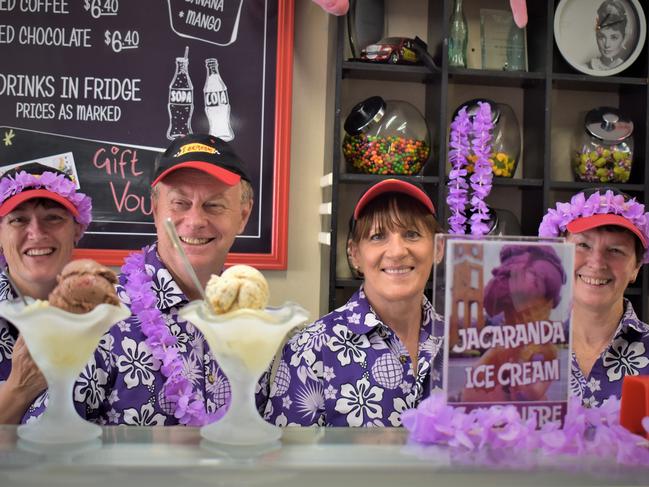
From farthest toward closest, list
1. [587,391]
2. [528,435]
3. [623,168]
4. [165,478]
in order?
1. [623,168]
2. [587,391]
3. [528,435]
4. [165,478]

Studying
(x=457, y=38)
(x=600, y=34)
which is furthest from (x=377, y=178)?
(x=600, y=34)

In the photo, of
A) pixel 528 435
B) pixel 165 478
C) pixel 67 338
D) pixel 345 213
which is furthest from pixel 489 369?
pixel 345 213

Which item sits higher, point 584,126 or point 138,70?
point 138,70

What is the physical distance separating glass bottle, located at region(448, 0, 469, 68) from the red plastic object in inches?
83.2

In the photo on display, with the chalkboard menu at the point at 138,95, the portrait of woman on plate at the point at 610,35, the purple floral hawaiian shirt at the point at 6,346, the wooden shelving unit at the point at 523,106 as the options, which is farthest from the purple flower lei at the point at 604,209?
the purple floral hawaiian shirt at the point at 6,346

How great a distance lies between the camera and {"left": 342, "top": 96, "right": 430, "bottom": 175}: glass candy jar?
2.85 m

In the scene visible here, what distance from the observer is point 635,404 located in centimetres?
107

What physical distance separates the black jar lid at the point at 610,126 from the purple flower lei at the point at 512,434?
7.17 feet

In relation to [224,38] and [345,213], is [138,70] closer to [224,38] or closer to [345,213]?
[224,38]

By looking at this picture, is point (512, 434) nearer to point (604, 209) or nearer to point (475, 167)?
point (604, 209)

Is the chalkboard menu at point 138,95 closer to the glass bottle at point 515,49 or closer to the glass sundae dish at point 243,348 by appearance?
the glass bottle at point 515,49

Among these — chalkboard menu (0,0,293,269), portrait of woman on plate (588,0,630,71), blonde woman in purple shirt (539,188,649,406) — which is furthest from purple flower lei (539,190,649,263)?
chalkboard menu (0,0,293,269)

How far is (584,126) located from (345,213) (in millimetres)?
1103

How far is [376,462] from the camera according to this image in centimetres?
94
